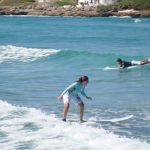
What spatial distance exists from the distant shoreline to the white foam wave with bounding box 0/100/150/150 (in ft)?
358

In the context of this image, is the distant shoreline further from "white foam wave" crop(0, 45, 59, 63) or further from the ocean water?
the ocean water

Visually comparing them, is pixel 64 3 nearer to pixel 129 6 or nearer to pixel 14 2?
pixel 14 2

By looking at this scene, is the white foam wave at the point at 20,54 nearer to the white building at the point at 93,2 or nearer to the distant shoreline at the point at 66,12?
the distant shoreline at the point at 66,12

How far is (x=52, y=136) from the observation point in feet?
48.2

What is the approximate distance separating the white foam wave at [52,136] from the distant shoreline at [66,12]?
358ft

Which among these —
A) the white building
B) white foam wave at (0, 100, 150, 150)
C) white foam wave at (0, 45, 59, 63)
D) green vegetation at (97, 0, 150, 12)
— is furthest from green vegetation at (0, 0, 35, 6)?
white foam wave at (0, 100, 150, 150)

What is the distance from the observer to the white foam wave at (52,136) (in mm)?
13617

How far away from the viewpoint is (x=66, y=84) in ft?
82.8

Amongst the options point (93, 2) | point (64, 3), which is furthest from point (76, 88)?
point (64, 3)

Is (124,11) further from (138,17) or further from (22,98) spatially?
(22,98)

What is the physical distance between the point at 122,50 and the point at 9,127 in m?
30.1

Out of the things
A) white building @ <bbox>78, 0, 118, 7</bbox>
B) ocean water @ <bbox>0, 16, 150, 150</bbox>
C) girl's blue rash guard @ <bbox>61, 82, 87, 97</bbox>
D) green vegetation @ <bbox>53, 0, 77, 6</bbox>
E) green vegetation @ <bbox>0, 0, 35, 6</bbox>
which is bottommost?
green vegetation @ <bbox>0, 0, 35, 6</bbox>

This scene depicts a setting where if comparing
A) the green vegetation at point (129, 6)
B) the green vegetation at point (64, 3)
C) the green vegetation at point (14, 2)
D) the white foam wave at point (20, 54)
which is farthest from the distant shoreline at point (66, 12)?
the white foam wave at point (20, 54)

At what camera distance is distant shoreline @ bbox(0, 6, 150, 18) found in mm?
127438
